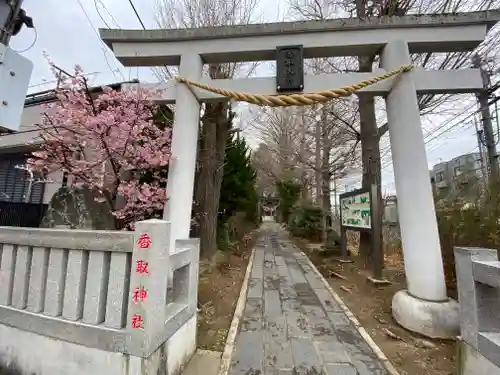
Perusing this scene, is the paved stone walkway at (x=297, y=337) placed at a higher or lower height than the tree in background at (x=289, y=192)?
lower

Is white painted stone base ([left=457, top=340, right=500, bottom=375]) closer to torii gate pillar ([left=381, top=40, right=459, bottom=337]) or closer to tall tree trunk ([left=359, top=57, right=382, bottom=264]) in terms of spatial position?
torii gate pillar ([left=381, top=40, right=459, bottom=337])

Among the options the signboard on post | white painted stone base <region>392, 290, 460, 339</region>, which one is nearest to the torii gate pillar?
white painted stone base <region>392, 290, 460, 339</region>

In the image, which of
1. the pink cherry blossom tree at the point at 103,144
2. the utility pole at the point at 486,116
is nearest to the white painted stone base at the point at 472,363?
the pink cherry blossom tree at the point at 103,144

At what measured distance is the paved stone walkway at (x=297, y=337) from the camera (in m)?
2.86

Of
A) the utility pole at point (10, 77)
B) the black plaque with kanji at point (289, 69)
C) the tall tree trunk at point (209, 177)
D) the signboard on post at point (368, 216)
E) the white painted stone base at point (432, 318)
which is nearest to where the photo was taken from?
the utility pole at point (10, 77)

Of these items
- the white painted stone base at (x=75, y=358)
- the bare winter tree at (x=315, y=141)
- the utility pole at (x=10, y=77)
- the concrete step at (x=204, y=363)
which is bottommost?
the concrete step at (x=204, y=363)

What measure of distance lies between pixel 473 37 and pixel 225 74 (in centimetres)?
540

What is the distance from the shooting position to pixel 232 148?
33.8 ft

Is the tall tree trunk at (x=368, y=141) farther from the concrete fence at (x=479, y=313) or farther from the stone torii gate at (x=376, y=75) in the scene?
the concrete fence at (x=479, y=313)

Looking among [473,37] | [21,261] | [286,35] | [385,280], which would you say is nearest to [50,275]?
[21,261]

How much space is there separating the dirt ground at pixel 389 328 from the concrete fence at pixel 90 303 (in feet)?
8.02

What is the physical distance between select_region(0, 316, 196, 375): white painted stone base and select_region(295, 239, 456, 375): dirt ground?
2.32 m

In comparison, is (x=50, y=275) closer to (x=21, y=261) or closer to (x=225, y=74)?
(x=21, y=261)

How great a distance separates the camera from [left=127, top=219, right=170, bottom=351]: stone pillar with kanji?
6.95ft
